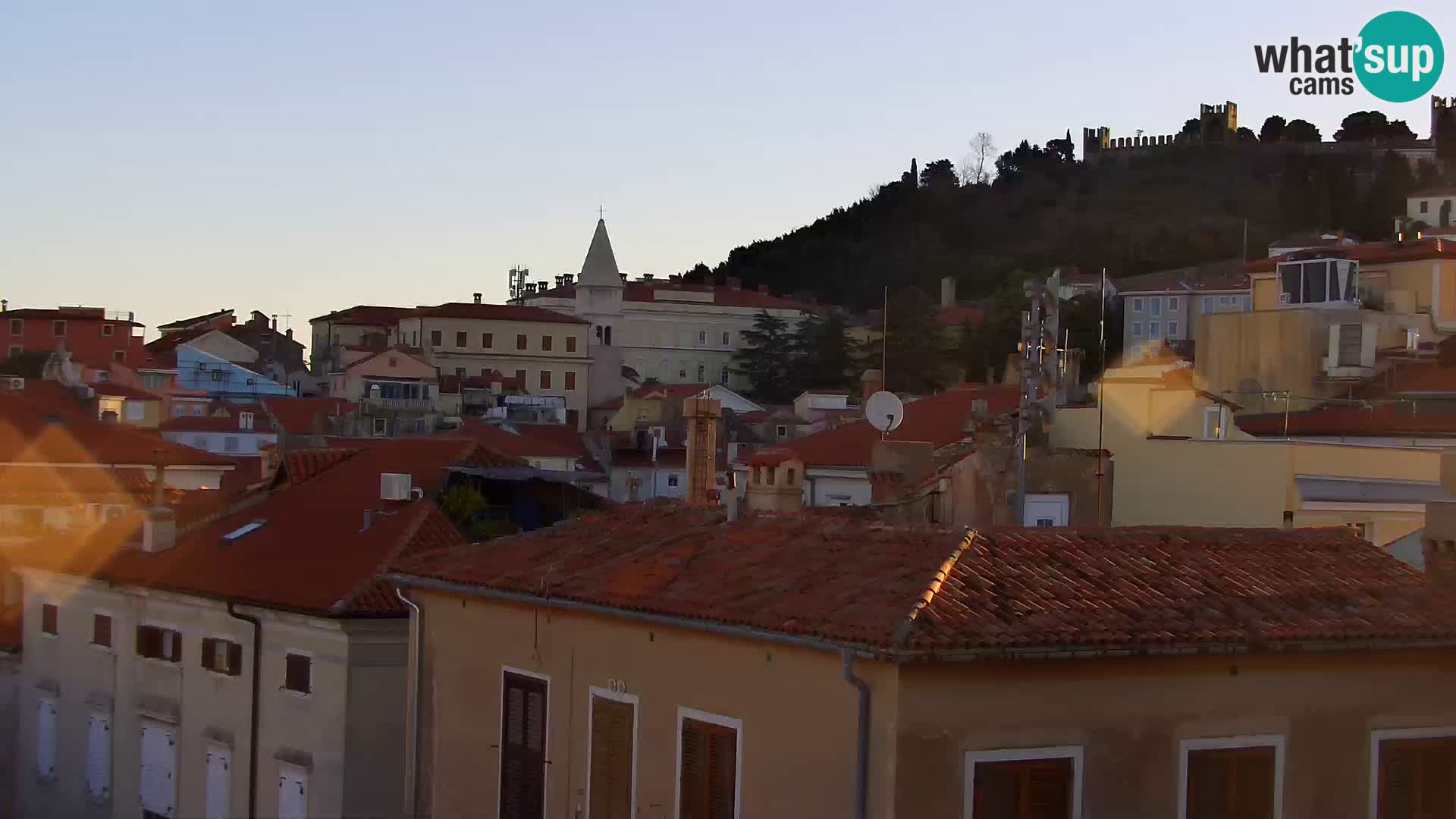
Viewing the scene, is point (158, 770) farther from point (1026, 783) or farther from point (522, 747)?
point (1026, 783)

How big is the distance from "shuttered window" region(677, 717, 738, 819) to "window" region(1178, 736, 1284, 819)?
265cm

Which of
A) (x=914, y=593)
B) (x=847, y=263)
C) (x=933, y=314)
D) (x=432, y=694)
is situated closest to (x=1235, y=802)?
(x=914, y=593)

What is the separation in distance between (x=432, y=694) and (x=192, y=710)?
292 inches

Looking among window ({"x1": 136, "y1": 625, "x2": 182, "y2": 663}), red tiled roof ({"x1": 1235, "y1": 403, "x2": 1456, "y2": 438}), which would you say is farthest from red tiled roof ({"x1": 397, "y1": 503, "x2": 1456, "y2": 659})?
red tiled roof ({"x1": 1235, "y1": 403, "x2": 1456, "y2": 438})

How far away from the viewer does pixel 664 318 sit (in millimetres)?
102188

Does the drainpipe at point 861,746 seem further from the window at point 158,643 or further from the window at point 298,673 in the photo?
the window at point 158,643

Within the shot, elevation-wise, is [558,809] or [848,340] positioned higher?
[848,340]

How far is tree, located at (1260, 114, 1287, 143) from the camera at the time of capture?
147 meters

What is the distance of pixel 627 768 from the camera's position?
43.1ft

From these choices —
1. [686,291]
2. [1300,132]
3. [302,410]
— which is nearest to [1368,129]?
[1300,132]

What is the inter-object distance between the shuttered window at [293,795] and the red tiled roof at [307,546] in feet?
5.62

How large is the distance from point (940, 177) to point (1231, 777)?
136m

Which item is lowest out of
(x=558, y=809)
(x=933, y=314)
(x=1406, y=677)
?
(x=558, y=809)

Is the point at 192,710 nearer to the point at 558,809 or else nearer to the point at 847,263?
the point at 558,809
